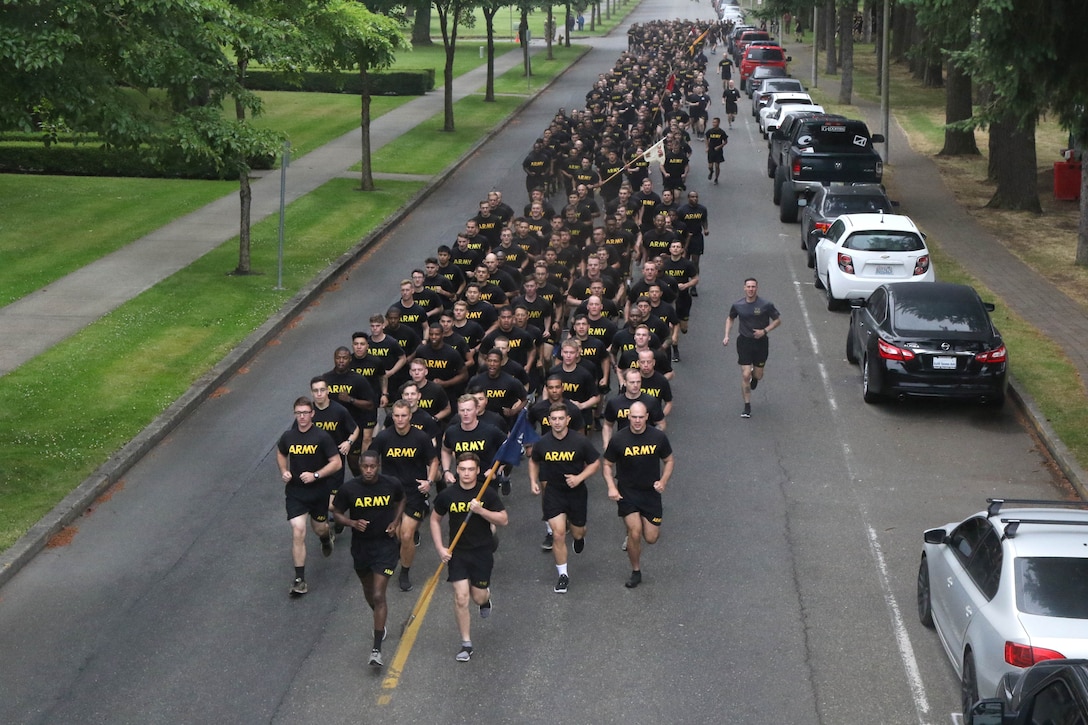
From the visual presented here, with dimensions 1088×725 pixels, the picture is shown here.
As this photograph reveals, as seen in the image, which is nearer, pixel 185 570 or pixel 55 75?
pixel 185 570

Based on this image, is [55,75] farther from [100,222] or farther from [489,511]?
[100,222]

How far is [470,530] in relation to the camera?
36.6 ft

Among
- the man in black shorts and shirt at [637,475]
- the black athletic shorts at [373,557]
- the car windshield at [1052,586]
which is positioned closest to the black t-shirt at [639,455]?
the man in black shorts and shirt at [637,475]

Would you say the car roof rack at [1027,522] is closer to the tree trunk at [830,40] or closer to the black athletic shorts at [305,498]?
the black athletic shorts at [305,498]

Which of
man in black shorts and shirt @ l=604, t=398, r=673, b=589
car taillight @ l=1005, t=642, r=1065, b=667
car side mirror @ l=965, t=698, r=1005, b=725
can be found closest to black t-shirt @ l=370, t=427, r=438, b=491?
man in black shorts and shirt @ l=604, t=398, r=673, b=589

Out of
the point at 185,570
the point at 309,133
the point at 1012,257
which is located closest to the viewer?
the point at 185,570

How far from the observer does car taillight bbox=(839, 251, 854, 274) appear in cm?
2278

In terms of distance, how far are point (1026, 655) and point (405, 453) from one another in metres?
5.55

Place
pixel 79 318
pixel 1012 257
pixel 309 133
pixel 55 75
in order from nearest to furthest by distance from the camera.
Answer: pixel 55 75, pixel 79 318, pixel 1012 257, pixel 309 133

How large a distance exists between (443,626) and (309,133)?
3334cm

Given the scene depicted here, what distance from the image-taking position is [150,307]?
22828mm

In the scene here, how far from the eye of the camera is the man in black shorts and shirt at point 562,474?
40.3ft

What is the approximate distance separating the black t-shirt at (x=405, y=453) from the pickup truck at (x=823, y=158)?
63.1 feet

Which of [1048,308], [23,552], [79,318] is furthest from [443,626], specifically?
[1048,308]
